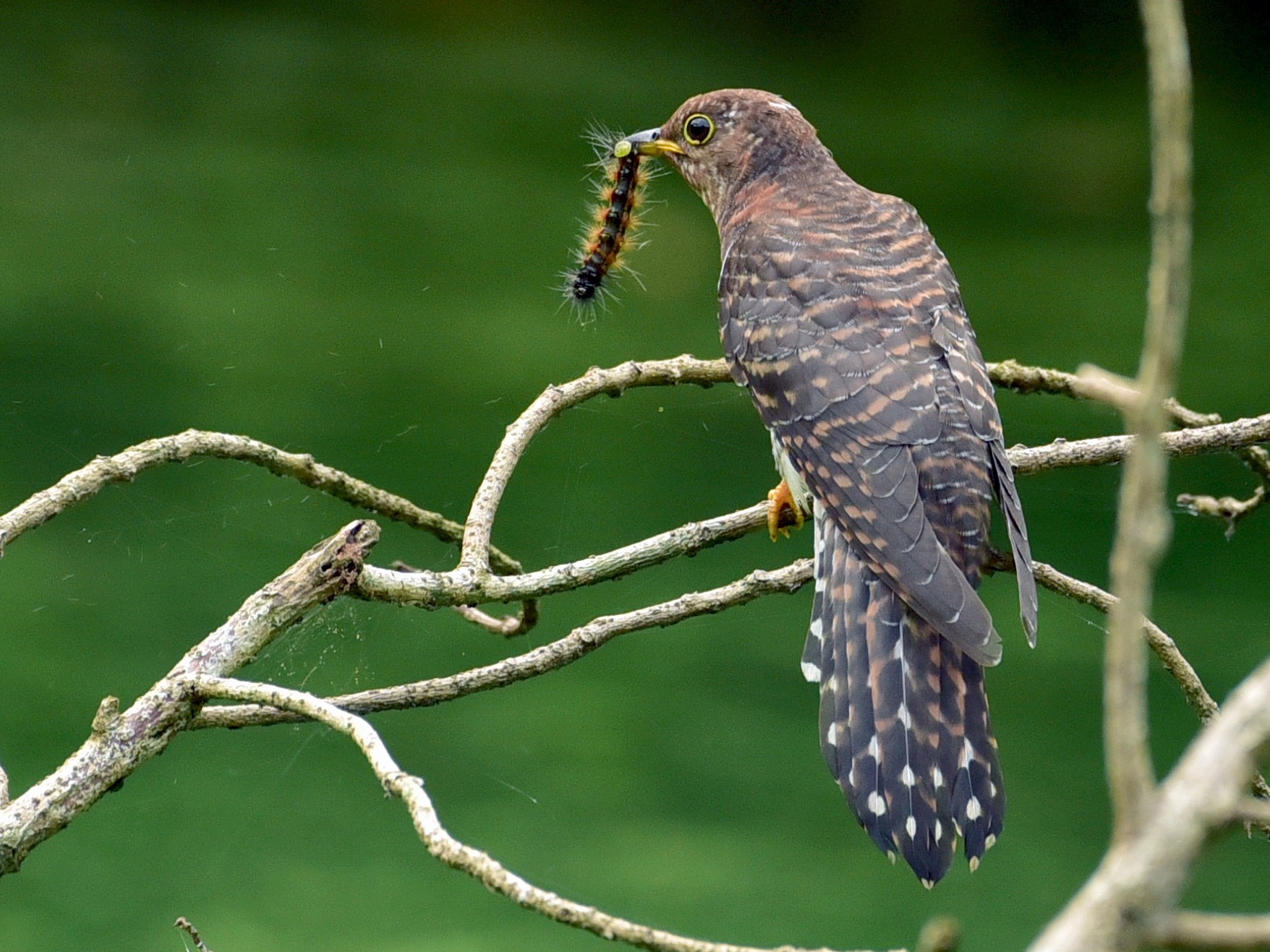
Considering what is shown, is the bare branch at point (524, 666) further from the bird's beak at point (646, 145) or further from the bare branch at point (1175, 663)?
the bird's beak at point (646, 145)

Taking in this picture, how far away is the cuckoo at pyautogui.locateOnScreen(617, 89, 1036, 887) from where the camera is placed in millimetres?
1391

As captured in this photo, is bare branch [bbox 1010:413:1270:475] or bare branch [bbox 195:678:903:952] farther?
bare branch [bbox 1010:413:1270:475]

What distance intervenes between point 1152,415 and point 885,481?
1.18 metres

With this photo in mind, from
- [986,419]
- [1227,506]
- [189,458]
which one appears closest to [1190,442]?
[986,419]

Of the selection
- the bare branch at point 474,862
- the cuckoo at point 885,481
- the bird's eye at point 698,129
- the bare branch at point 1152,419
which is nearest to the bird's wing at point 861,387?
the cuckoo at point 885,481

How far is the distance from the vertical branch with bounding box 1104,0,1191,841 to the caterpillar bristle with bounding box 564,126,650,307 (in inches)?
80.6

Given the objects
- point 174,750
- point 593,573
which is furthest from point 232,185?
point 593,573

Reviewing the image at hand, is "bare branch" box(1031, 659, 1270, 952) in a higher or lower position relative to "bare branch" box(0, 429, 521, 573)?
higher

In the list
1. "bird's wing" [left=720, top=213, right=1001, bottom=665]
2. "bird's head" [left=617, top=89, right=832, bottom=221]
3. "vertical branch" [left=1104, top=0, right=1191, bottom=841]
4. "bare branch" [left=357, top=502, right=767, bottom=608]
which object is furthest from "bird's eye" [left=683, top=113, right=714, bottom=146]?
"vertical branch" [left=1104, top=0, right=1191, bottom=841]

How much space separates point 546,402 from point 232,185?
4.27 meters

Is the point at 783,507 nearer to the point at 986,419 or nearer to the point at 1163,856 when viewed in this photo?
the point at 986,419

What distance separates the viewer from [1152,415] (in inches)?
16.5

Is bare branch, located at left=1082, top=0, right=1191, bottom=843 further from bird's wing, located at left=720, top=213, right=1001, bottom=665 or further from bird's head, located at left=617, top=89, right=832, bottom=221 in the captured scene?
bird's head, located at left=617, top=89, right=832, bottom=221

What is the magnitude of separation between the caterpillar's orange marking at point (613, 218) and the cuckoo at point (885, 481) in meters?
0.34
